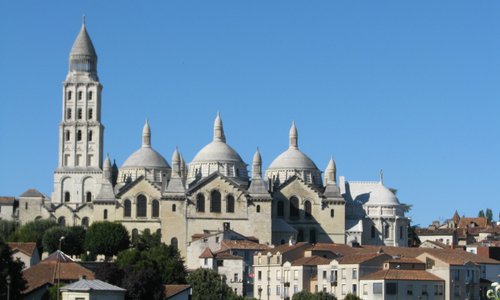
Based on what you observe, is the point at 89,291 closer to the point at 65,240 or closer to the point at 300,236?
the point at 65,240

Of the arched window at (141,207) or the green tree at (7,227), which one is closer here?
the arched window at (141,207)

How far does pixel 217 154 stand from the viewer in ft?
399

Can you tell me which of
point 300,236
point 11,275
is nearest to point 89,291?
point 11,275

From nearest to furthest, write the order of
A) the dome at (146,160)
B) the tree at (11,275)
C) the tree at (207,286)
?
the tree at (11,275) < the tree at (207,286) < the dome at (146,160)

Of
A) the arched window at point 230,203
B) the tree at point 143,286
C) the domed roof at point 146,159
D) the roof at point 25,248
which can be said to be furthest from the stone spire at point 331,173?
the tree at point 143,286

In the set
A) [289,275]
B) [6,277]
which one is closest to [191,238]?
[289,275]

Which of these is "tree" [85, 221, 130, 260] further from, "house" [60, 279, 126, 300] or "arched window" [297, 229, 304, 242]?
"house" [60, 279, 126, 300]

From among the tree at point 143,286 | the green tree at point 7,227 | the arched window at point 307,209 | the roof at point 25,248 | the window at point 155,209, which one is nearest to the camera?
the tree at point 143,286

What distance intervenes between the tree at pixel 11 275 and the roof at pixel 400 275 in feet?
64.7

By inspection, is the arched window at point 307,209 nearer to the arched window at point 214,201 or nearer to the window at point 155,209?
the arched window at point 214,201

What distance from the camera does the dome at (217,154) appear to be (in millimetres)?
121438

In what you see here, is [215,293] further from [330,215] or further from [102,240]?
[330,215]

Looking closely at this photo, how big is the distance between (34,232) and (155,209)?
10.4 metres

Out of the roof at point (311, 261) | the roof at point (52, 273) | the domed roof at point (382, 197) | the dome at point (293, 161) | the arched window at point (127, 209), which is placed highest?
the dome at point (293, 161)
